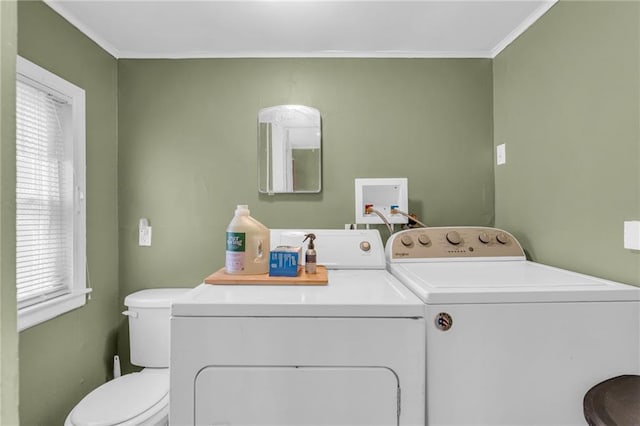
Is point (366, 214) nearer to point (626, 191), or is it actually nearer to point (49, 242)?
point (626, 191)

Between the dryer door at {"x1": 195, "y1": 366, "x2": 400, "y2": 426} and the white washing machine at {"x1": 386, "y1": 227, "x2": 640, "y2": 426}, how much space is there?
157 millimetres

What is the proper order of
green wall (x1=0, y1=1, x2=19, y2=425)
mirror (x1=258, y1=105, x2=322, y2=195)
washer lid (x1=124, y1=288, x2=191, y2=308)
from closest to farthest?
green wall (x1=0, y1=1, x2=19, y2=425) → washer lid (x1=124, y1=288, x2=191, y2=308) → mirror (x1=258, y1=105, x2=322, y2=195)

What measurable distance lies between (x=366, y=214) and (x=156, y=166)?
139 centimetres

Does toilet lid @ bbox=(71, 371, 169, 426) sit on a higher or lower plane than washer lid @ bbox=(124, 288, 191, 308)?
lower

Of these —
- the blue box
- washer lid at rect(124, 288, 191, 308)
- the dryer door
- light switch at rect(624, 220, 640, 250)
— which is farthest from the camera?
washer lid at rect(124, 288, 191, 308)

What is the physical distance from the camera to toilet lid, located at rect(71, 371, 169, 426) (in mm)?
1369

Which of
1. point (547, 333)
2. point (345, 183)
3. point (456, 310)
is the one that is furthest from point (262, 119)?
point (547, 333)

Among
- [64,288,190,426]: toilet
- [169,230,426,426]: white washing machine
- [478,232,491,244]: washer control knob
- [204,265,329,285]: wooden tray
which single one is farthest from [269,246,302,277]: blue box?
[478,232,491,244]: washer control knob

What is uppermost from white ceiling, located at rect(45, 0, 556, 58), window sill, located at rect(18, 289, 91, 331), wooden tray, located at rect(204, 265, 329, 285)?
white ceiling, located at rect(45, 0, 556, 58)

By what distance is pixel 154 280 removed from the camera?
6.70 feet

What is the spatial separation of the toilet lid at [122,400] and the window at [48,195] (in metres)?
0.45

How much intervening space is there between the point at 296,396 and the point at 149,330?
1342mm

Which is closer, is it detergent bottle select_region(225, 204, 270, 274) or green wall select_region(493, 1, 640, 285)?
green wall select_region(493, 1, 640, 285)

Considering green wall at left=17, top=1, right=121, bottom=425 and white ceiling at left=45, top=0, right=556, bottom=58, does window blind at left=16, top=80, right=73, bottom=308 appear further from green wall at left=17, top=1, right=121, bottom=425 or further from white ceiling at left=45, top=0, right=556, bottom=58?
white ceiling at left=45, top=0, right=556, bottom=58
